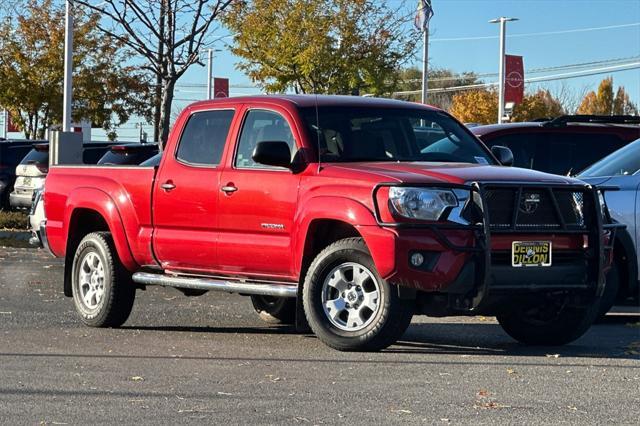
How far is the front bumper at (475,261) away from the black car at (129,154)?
1144 cm

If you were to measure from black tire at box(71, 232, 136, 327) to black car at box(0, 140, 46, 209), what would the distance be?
18082mm

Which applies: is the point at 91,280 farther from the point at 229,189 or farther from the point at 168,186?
the point at 229,189

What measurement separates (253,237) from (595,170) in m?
3.89

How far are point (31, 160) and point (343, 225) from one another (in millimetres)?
17454

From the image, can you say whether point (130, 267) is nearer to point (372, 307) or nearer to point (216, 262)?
point (216, 262)

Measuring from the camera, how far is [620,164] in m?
11.9

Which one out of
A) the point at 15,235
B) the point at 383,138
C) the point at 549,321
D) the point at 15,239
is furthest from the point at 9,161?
the point at 549,321

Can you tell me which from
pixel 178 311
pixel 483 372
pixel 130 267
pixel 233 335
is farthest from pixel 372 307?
pixel 178 311

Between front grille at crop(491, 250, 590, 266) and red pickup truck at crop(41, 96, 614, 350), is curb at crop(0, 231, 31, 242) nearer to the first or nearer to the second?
red pickup truck at crop(41, 96, 614, 350)

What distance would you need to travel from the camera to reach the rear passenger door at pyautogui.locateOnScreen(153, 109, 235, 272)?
10.1m

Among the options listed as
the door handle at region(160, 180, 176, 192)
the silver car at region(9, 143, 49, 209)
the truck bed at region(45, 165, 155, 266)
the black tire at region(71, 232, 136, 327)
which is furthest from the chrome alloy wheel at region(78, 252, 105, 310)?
the silver car at region(9, 143, 49, 209)

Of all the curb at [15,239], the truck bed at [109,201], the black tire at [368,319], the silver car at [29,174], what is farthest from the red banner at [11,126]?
the black tire at [368,319]

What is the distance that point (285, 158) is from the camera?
9.54m

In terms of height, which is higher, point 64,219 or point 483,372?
point 64,219
